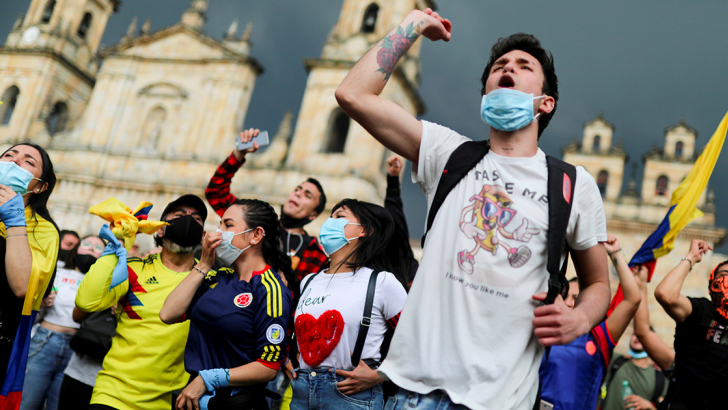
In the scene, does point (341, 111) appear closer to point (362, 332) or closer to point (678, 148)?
point (678, 148)

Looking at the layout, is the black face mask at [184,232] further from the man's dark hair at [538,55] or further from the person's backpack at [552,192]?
the man's dark hair at [538,55]

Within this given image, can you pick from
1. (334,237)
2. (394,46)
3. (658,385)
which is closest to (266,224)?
(334,237)

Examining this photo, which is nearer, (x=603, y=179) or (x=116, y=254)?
(x=116, y=254)

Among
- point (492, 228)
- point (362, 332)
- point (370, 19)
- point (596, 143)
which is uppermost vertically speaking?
point (370, 19)

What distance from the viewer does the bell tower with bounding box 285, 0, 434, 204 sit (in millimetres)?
20297

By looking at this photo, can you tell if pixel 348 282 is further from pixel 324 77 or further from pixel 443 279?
pixel 324 77

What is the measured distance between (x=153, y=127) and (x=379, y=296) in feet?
75.2

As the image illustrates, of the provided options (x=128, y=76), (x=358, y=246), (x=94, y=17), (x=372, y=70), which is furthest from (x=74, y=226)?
(x=372, y=70)

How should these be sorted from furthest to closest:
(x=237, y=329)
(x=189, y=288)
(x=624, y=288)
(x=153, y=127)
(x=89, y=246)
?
(x=153, y=127), (x=89, y=246), (x=624, y=288), (x=189, y=288), (x=237, y=329)

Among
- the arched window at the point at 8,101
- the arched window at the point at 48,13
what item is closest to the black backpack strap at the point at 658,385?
the arched window at the point at 8,101

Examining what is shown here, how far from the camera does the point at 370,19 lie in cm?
2288

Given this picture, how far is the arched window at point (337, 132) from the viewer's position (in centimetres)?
2153

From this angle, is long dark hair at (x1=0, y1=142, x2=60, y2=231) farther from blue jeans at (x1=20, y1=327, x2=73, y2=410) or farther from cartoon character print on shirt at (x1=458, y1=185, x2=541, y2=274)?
cartoon character print on shirt at (x1=458, y1=185, x2=541, y2=274)

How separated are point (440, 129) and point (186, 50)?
79.7 ft
